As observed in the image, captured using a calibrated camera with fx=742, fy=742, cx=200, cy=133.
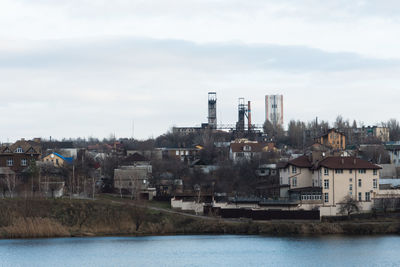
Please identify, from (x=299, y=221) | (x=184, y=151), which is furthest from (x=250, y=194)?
(x=184, y=151)

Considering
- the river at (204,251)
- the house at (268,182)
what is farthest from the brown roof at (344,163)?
the river at (204,251)

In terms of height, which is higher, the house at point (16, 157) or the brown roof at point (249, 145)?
the brown roof at point (249, 145)

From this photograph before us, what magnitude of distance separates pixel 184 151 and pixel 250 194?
4522cm

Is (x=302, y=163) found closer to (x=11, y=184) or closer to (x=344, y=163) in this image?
(x=344, y=163)

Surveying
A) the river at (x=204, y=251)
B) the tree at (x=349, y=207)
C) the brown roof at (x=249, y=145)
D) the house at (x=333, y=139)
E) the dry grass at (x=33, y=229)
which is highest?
the house at (x=333, y=139)

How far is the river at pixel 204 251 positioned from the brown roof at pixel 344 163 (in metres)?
13.3

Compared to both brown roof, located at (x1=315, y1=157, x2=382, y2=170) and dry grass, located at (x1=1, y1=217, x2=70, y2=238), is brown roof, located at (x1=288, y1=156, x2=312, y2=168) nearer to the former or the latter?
brown roof, located at (x1=315, y1=157, x2=382, y2=170)

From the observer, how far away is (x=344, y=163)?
233ft

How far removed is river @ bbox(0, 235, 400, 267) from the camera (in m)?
47.5

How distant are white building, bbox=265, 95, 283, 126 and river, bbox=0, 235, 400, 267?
10869 cm

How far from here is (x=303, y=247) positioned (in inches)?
2078

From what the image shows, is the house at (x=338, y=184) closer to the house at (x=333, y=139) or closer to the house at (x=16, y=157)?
the house at (x=16, y=157)

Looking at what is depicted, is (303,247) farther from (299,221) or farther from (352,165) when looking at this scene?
(352,165)

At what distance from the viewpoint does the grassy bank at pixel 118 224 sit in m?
61.1
